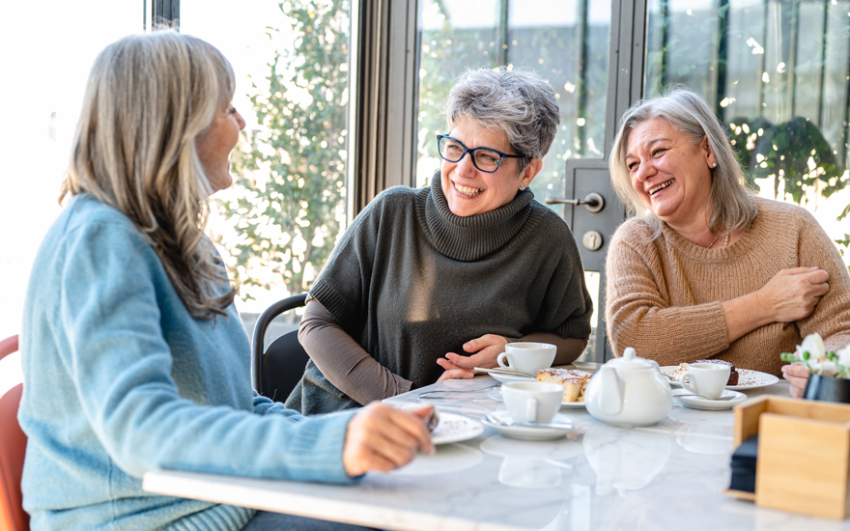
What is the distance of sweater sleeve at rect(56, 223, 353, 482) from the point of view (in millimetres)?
764

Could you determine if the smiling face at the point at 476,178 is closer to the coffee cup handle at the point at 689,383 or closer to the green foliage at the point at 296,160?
the coffee cup handle at the point at 689,383

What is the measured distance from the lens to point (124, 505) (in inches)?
36.3

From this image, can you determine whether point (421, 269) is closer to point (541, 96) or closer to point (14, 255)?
point (541, 96)

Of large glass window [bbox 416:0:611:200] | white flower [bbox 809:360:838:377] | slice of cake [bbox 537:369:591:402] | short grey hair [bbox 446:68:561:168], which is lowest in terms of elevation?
slice of cake [bbox 537:369:591:402]

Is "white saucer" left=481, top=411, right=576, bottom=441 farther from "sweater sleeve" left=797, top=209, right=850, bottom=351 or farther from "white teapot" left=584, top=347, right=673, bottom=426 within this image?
"sweater sleeve" left=797, top=209, right=850, bottom=351

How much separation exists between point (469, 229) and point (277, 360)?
2.01 ft

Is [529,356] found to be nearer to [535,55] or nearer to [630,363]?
[630,363]

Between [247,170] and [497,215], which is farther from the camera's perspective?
[247,170]

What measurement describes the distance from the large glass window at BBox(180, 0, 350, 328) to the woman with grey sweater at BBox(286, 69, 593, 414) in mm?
1164

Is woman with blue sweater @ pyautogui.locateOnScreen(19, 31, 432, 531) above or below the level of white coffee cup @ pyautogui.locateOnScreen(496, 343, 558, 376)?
above

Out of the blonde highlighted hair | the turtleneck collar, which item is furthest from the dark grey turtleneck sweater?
the blonde highlighted hair

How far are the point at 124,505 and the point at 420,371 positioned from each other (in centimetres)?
81

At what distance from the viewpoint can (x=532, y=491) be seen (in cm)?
78

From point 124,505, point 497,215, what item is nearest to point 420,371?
point 497,215
